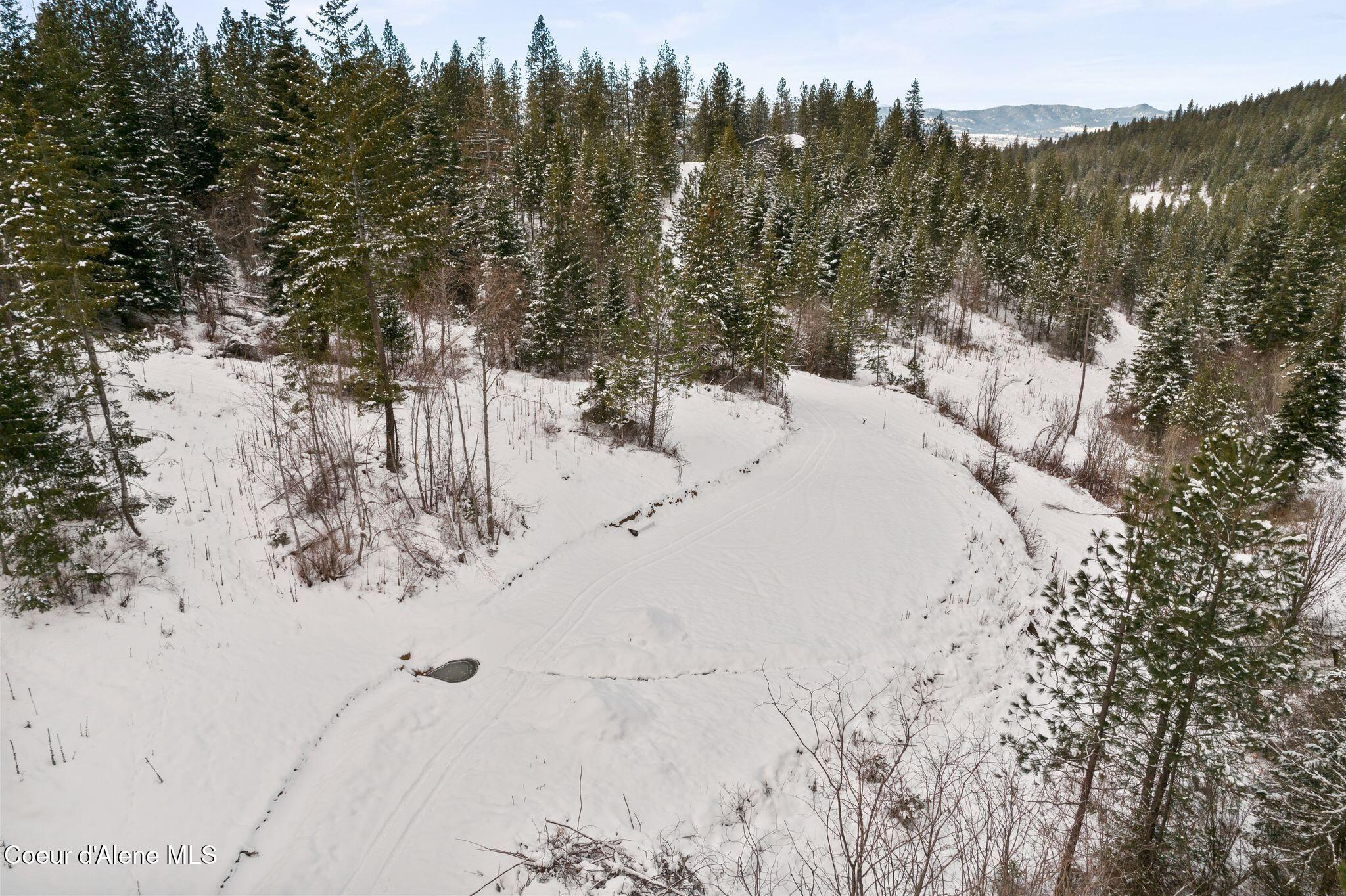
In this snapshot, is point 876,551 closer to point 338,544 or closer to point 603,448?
point 603,448

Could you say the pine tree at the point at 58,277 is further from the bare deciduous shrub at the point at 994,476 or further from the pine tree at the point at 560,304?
the bare deciduous shrub at the point at 994,476

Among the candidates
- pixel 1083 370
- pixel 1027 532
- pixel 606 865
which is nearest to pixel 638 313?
pixel 1027 532

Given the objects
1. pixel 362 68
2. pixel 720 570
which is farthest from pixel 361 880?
pixel 362 68

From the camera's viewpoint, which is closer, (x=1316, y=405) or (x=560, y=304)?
(x=1316, y=405)

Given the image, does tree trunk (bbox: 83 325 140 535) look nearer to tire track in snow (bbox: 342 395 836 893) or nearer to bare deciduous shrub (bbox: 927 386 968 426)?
tire track in snow (bbox: 342 395 836 893)

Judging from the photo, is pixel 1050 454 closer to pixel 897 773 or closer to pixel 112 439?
pixel 897 773

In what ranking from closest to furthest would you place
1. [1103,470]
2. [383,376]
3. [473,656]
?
1. [473,656]
2. [383,376]
3. [1103,470]

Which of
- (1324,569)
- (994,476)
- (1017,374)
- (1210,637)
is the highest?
(1210,637)

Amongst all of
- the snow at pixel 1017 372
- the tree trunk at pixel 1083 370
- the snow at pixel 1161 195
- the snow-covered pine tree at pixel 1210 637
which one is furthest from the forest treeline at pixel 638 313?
the snow at pixel 1161 195

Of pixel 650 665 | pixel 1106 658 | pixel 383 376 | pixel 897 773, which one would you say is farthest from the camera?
pixel 383 376
